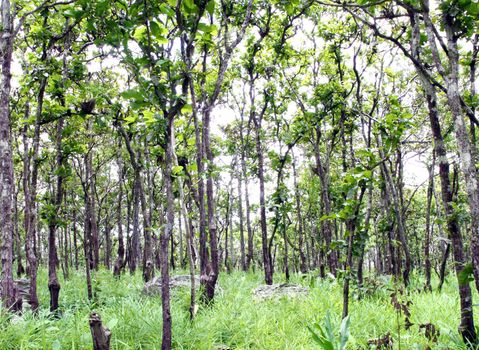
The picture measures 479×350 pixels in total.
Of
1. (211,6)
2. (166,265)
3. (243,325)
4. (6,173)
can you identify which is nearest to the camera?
(211,6)

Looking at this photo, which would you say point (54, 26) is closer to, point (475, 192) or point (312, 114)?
point (312, 114)

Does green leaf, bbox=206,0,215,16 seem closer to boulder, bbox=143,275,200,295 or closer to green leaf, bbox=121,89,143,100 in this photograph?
green leaf, bbox=121,89,143,100

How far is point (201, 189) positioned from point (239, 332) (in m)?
3.10

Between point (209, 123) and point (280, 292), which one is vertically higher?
point (209, 123)

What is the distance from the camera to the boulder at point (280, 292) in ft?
26.3

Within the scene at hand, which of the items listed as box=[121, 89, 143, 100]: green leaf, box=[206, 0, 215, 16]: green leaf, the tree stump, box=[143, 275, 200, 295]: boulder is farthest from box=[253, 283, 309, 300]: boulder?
box=[206, 0, 215, 16]: green leaf

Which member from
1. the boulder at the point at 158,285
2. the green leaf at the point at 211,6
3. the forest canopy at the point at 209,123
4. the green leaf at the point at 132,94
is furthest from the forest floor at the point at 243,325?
the green leaf at the point at 211,6

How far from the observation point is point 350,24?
1055cm

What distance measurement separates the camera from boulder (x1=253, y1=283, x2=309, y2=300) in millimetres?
8016

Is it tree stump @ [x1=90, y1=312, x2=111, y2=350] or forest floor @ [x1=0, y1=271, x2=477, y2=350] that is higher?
tree stump @ [x1=90, y1=312, x2=111, y2=350]

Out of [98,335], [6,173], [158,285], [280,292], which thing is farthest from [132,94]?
[158,285]

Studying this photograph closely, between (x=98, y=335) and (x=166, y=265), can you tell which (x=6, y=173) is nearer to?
(x=166, y=265)

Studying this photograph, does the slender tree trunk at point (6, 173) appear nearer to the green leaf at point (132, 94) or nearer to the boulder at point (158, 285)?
the boulder at point (158, 285)

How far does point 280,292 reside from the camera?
829cm
